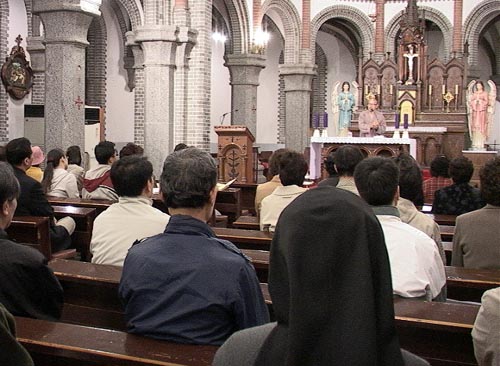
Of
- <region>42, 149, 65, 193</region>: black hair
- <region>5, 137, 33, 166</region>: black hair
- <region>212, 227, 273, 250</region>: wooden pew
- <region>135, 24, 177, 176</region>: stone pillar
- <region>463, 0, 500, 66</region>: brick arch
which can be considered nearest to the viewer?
<region>212, 227, 273, 250</region>: wooden pew

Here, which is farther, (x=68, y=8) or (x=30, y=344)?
(x=68, y=8)

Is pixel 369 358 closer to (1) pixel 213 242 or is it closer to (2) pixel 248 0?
(1) pixel 213 242

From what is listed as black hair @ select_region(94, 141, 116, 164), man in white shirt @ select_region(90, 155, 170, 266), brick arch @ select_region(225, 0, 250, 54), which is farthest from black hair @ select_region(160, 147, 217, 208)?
brick arch @ select_region(225, 0, 250, 54)

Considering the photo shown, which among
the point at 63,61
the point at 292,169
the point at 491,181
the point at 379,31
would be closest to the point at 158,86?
the point at 63,61

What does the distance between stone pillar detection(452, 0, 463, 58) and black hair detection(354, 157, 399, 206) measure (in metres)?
20.1

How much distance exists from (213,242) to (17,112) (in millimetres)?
14330

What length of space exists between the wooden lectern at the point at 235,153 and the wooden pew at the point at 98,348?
35.7 feet

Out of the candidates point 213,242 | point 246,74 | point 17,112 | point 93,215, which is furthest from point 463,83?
point 213,242

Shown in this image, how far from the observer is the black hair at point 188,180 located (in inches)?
106

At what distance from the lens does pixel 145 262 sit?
8.22 feet

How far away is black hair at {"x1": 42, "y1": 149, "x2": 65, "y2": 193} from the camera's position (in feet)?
24.6

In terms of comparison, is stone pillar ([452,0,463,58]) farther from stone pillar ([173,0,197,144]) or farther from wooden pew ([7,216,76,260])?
wooden pew ([7,216,76,260])

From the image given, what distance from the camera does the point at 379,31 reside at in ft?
74.8

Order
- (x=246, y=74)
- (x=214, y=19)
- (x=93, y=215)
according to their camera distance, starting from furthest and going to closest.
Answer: (x=214, y=19) < (x=246, y=74) < (x=93, y=215)
